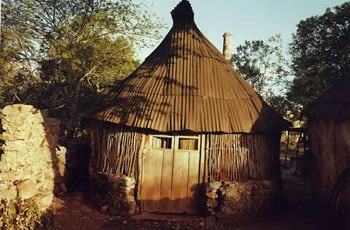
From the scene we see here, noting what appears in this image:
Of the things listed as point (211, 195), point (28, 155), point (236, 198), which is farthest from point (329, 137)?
point (28, 155)

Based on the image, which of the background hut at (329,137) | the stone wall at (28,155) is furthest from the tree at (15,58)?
the background hut at (329,137)

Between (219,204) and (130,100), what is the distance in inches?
198

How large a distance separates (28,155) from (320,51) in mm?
14678

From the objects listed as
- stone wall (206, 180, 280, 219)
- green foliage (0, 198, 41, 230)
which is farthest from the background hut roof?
green foliage (0, 198, 41, 230)

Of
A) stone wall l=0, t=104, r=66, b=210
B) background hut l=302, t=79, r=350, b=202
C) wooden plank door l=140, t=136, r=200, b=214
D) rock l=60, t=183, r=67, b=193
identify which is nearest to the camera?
stone wall l=0, t=104, r=66, b=210

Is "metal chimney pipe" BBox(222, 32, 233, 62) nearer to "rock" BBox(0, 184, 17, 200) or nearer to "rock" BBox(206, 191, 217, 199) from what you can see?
"rock" BBox(206, 191, 217, 199)

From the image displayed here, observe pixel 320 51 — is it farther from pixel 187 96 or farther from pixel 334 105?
pixel 187 96

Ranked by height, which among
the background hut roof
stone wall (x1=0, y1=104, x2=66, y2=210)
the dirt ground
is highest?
the background hut roof

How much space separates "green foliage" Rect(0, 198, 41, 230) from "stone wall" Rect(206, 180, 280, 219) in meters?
5.60

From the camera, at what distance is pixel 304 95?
17766 mm

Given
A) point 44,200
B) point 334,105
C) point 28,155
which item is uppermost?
point 334,105

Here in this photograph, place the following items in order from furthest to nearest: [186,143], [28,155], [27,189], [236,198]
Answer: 1. [186,143]
2. [236,198]
3. [28,155]
4. [27,189]

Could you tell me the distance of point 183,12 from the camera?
1398cm

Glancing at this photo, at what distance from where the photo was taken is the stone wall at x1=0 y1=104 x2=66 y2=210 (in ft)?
31.5
